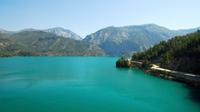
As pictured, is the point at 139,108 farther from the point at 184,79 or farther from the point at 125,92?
the point at 184,79

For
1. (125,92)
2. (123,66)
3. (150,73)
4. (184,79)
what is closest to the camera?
(125,92)

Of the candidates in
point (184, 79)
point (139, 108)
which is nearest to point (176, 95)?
point (139, 108)

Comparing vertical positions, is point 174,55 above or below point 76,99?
above

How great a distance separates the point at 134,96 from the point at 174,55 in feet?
212

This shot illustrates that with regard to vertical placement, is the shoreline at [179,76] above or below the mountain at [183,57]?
below

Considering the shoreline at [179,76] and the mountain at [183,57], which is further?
the mountain at [183,57]

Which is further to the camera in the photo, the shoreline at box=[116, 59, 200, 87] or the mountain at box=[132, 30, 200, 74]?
the mountain at box=[132, 30, 200, 74]

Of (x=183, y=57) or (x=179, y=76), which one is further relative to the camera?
(x=183, y=57)

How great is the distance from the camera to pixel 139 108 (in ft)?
162

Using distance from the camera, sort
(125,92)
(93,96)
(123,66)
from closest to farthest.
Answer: (93,96) < (125,92) < (123,66)

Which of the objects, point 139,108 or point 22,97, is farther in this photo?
point 22,97

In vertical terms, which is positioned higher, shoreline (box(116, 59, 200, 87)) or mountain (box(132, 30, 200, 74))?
mountain (box(132, 30, 200, 74))

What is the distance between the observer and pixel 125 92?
66812mm

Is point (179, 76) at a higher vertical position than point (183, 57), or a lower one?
lower
